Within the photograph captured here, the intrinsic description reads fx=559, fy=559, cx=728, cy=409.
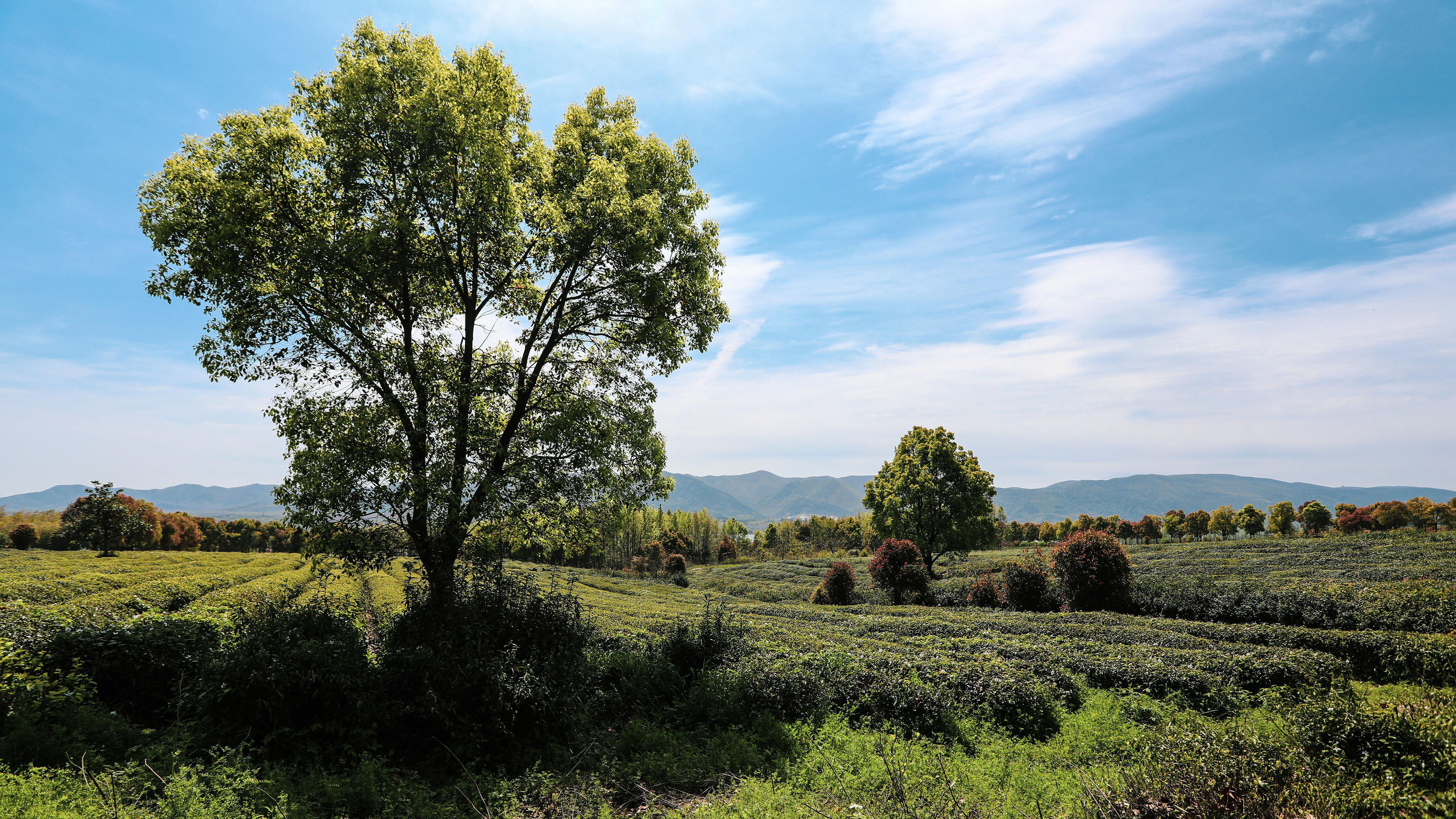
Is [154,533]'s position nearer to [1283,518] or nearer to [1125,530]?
[1125,530]

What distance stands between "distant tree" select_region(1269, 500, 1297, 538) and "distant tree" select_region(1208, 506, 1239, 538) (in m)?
6.51

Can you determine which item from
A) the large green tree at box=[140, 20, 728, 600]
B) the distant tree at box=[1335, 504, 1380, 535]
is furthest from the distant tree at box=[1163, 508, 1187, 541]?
the large green tree at box=[140, 20, 728, 600]

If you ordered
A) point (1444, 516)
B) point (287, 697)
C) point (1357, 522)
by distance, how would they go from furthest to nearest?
point (1357, 522), point (1444, 516), point (287, 697)

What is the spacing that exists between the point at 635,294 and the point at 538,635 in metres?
7.60

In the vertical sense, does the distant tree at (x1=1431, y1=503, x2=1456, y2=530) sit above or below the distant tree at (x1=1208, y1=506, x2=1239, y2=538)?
above

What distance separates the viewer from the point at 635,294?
1323 cm

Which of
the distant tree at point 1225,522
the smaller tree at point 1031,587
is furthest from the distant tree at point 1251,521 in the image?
the smaller tree at point 1031,587

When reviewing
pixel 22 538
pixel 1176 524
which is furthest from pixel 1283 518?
pixel 22 538

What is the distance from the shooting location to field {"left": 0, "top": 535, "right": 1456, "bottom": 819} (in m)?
5.39

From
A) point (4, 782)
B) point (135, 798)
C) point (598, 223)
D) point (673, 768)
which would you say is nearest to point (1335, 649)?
point (673, 768)

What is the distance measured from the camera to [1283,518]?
205ft

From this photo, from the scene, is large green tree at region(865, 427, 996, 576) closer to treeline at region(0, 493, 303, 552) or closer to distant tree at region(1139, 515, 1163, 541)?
treeline at region(0, 493, 303, 552)

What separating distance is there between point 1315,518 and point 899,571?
53.6 m

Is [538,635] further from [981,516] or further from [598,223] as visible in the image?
[981,516]
